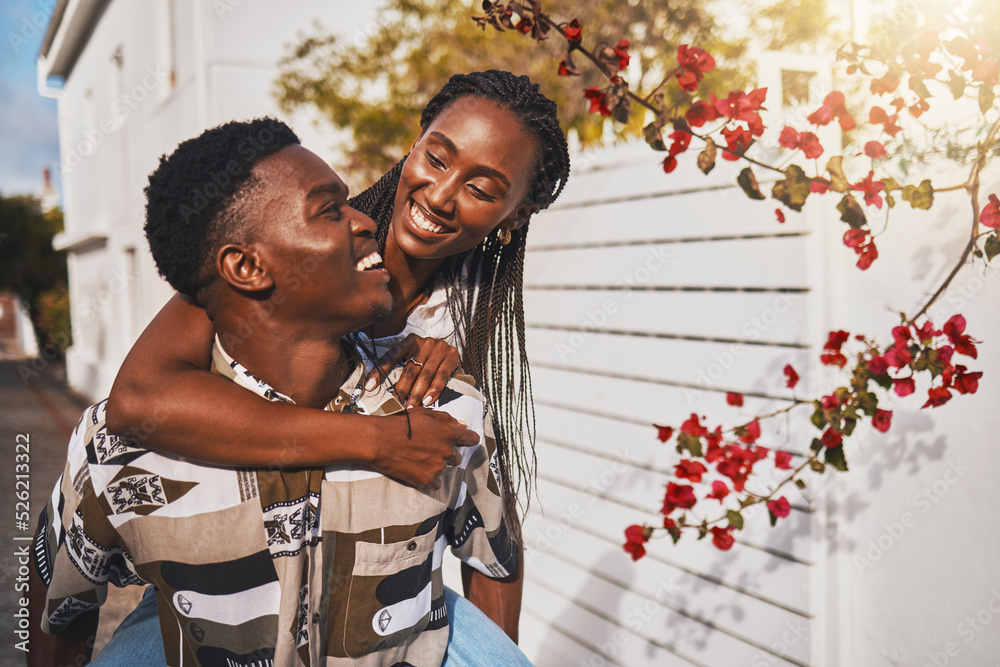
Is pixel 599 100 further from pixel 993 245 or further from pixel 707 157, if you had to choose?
pixel 993 245

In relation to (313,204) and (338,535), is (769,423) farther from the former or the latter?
(313,204)

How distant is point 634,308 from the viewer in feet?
11.9

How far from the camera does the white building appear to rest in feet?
8.13

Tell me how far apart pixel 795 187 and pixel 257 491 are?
1.69m

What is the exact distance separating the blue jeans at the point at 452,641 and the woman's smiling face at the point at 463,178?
861 millimetres

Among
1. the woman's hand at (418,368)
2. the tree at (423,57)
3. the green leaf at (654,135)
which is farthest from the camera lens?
the tree at (423,57)

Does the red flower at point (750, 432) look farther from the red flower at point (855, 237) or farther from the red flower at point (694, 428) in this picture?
the red flower at point (855, 237)

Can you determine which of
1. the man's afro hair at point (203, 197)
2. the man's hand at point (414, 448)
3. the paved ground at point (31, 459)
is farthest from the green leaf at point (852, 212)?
the paved ground at point (31, 459)

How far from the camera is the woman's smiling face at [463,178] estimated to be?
5.68 ft

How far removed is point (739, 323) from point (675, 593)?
53.2 inches

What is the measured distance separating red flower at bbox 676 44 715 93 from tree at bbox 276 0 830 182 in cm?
593

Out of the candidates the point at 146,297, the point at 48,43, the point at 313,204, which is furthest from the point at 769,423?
the point at 48,43

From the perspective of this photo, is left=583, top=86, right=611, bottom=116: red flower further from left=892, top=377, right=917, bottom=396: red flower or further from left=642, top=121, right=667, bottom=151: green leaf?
left=892, top=377, right=917, bottom=396: red flower

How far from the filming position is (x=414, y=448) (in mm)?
1261
